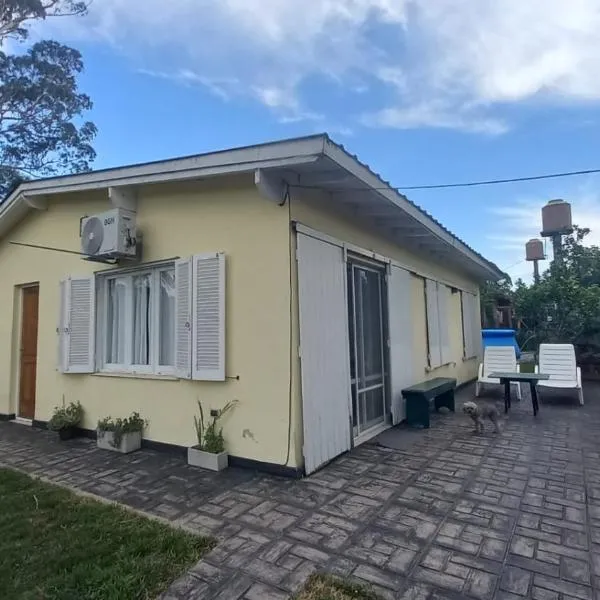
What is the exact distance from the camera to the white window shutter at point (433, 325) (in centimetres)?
738

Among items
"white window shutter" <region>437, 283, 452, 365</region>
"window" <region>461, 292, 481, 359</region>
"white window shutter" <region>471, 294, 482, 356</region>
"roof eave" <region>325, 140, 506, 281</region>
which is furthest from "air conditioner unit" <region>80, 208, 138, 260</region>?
"white window shutter" <region>471, 294, 482, 356</region>

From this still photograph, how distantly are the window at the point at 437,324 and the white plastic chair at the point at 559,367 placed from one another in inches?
65.8

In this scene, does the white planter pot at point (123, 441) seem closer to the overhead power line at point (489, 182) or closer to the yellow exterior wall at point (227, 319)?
the yellow exterior wall at point (227, 319)

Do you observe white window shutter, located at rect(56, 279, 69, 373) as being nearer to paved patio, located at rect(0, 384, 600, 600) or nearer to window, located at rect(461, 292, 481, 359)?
paved patio, located at rect(0, 384, 600, 600)

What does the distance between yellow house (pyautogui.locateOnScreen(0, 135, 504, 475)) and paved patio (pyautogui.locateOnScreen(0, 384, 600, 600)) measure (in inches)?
21.1

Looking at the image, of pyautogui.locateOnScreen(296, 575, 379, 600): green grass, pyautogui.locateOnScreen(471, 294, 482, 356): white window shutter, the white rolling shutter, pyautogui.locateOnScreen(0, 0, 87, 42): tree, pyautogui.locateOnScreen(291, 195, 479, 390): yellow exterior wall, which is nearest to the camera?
pyautogui.locateOnScreen(296, 575, 379, 600): green grass

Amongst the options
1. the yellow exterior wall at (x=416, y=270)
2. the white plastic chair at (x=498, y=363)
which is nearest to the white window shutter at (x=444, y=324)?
the yellow exterior wall at (x=416, y=270)

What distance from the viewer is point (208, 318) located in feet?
14.2

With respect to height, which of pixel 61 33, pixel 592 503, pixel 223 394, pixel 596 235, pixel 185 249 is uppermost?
pixel 61 33

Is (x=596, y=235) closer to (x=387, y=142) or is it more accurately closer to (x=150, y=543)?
(x=387, y=142)

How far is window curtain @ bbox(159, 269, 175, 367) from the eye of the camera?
15.8ft

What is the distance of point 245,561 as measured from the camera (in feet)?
7.99

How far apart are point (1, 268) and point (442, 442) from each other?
23.8 ft

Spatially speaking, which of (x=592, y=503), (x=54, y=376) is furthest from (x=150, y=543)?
(x=54, y=376)
